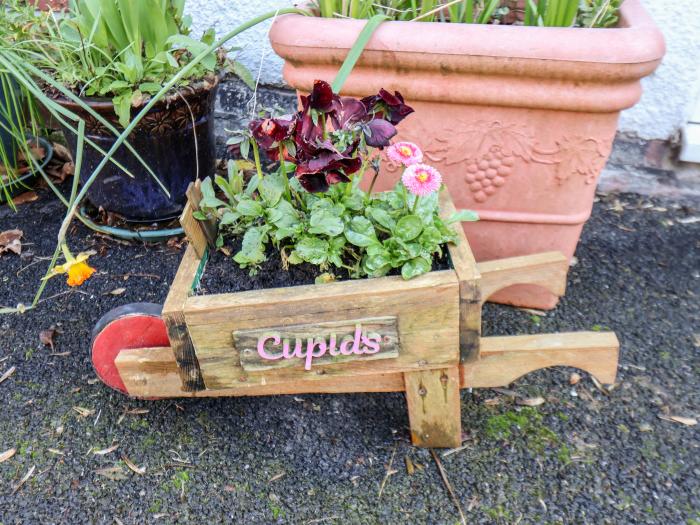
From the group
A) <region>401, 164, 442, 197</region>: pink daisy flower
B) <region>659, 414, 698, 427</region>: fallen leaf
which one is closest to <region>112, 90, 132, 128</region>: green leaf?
<region>401, 164, 442, 197</region>: pink daisy flower

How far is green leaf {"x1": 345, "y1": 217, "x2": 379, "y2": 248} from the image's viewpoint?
1.16m

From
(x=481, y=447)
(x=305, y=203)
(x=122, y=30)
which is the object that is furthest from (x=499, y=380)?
(x=122, y=30)

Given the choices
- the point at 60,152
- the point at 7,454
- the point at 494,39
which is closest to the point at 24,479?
the point at 7,454

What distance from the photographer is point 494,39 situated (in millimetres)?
1332

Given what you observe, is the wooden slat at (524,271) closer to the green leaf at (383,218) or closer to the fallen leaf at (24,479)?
the green leaf at (383,218)

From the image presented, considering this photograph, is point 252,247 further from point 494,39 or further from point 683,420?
point 683,420

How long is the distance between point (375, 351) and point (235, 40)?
1.66 metres

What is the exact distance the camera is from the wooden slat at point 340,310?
108 cm

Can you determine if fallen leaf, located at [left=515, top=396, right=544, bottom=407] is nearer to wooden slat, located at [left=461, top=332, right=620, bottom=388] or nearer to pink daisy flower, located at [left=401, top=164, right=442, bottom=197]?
wooden slat, located at [left=461, top=332, right=620, bottom=388]

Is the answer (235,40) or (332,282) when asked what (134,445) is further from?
(235,40)

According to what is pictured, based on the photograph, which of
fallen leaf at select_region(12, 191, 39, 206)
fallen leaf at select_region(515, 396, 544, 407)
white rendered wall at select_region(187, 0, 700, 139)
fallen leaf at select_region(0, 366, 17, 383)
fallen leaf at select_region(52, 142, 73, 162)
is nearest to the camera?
fallen leaf at select_region(515, 396, 544, 407)

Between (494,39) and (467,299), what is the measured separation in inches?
23.9

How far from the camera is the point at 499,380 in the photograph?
1.24 metres

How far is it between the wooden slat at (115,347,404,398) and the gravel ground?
0.56 ft
